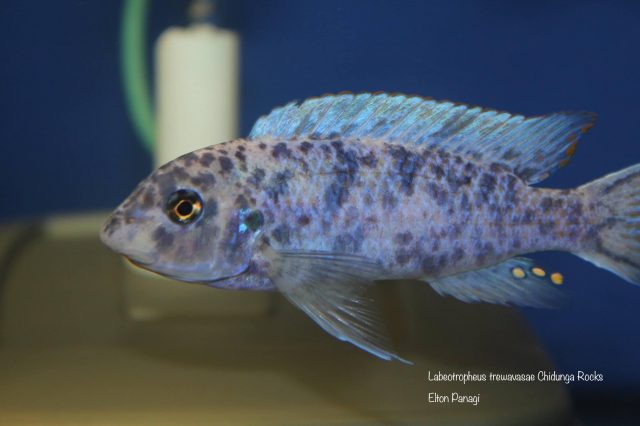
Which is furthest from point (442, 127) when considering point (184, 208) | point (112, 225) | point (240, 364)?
point (240, 364)

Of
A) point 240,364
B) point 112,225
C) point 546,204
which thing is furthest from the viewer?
point 240,364

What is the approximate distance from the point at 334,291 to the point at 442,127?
0.31 m

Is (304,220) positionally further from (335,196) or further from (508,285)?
(508,285)

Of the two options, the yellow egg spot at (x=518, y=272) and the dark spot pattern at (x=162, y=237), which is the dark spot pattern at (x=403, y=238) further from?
the dark spot pattern at (x=162, y=237)

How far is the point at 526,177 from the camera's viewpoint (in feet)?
3.38

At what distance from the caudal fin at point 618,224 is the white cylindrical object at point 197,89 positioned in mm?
619

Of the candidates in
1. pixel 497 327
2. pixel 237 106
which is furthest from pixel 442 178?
pixel 497 327

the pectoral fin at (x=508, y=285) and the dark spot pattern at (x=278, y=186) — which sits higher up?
the dark spot pattern at (x=278, y=186)

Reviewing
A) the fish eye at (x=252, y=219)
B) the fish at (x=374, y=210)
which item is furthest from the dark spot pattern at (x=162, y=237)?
the fish eye at (x=252, y=219)

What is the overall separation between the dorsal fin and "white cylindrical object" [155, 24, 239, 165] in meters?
0.19

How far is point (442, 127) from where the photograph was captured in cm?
100

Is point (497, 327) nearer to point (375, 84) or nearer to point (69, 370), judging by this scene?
point (375, 84)

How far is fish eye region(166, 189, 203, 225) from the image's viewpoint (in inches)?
35.9

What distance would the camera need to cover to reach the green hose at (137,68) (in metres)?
1.53
